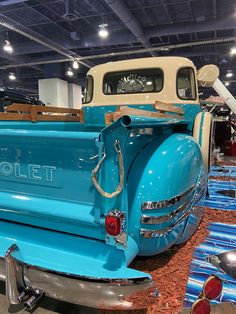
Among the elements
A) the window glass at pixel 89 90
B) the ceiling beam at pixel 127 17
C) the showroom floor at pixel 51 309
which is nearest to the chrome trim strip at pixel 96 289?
the showroom floor at pixel 51 309

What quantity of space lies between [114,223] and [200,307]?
588mm

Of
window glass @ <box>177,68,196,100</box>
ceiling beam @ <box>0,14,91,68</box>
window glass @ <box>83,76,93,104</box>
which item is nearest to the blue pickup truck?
window glass @ <box>177,68,196,100</box>

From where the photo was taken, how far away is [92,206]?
1.68 m

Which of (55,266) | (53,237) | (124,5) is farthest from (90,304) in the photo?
(124,5)

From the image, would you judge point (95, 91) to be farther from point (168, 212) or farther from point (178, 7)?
point (178, 7)

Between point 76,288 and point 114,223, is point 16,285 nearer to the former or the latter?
point 76,288

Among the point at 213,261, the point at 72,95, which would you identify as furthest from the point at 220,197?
the point at 72,95

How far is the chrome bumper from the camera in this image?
4.65 feet

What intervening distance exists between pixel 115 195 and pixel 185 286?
97 centimetres

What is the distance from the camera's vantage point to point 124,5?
709 centimetres

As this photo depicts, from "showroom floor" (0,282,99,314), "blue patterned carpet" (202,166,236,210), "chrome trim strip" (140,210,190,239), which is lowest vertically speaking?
"showroom floor" (0,282,99,314)

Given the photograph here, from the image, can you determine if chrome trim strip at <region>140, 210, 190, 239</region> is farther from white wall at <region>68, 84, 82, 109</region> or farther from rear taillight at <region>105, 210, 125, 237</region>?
white wall at <region>68, 84, 82, 109</region>

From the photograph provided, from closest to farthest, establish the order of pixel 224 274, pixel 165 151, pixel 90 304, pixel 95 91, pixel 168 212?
pixel 90 304 < pixel 168 212 < pixel 165 151 < pixel 224 274 < pixel 95 91

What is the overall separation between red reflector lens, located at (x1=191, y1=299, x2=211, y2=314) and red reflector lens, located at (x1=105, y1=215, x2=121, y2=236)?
52cm
